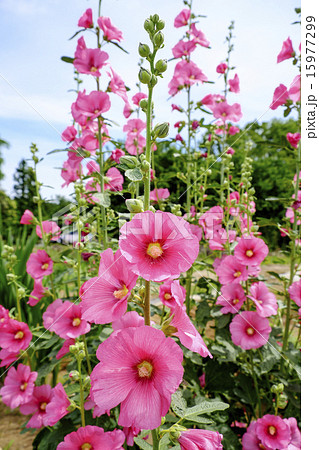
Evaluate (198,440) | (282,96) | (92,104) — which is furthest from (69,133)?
(198,440)

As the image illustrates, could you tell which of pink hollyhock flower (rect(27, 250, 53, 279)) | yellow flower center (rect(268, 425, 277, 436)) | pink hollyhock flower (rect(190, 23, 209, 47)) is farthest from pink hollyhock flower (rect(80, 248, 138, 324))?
pink hollyhock flower (rect(190, 23, 209, 47))

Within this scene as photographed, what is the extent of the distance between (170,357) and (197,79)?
1.84 m

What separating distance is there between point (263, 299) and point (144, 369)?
Result: 1.12 meters

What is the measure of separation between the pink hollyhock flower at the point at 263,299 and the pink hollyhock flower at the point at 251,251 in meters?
0.14

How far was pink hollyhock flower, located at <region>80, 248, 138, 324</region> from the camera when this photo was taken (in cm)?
69

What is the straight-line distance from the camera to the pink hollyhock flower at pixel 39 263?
1.78 metres

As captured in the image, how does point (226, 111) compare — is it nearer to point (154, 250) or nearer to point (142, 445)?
point (154, 250)

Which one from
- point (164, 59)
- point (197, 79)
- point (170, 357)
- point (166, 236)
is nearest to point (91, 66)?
point (197, 79)

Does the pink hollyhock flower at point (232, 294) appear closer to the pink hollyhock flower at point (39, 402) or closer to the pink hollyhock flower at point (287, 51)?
the pink hollyhock flower at point (39, 402)

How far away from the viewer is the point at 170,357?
1.99 ft

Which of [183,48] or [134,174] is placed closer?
[134,174]

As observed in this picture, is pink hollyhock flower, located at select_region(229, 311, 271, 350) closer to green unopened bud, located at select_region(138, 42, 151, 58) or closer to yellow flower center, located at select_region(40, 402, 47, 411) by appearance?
yellow flower center, located at select_region(40, 402, 47, 411)

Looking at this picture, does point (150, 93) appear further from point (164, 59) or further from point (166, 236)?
point (166, 236)

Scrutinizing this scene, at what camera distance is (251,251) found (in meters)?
1.60
